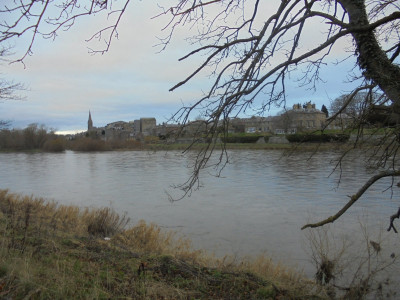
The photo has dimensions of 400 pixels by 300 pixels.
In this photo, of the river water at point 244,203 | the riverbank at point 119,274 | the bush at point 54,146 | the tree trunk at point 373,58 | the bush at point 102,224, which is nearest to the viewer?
the riverbank at point 119,274

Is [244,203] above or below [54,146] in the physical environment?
below

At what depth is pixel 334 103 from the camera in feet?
19.4

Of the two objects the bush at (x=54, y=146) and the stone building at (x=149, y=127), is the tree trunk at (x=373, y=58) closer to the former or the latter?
the stone building at (x=149, y=127)

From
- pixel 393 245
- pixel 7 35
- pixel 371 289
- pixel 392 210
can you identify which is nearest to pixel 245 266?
pixel 371 289

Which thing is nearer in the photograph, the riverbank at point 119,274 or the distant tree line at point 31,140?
the riverbank at point 119,274

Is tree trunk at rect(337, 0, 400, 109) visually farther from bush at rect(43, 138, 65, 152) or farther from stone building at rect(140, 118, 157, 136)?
bush at rect(43, 138, 65, 152)

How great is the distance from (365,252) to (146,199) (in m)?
9.81

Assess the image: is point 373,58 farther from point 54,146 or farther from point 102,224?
point 54,146

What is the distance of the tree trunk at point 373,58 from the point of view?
13.0 ft

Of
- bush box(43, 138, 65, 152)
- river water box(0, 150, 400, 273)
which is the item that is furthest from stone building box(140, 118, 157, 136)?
bush box(43, 138, 65, 152)

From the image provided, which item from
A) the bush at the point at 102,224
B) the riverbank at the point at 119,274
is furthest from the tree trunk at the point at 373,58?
the bush at the point at 102,224

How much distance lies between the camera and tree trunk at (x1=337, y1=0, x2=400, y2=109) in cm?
396

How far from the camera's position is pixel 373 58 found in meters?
4.10

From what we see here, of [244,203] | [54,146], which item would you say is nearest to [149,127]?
[244,203]
